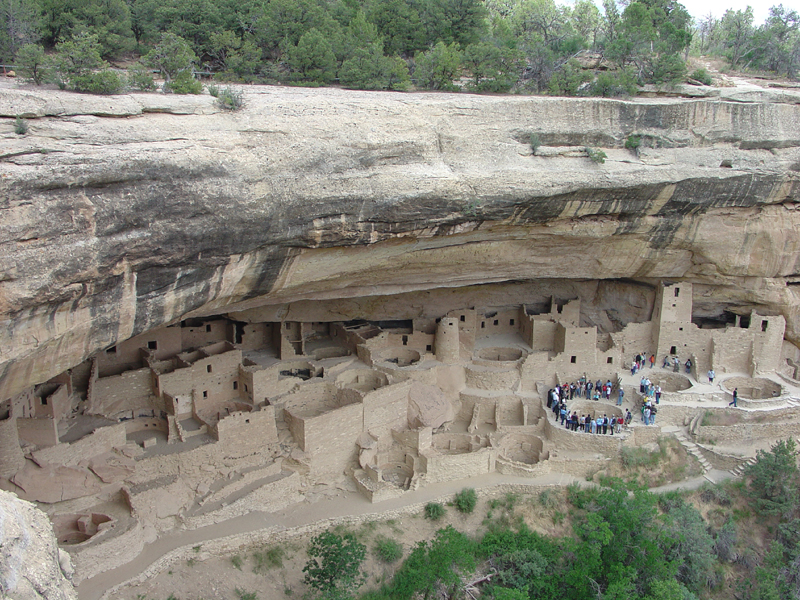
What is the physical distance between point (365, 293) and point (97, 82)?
27.7ft

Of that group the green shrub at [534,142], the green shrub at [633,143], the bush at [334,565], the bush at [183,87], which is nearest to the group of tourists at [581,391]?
the green shrub at [633,143]

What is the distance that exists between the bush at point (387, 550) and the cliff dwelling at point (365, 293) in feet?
4.86

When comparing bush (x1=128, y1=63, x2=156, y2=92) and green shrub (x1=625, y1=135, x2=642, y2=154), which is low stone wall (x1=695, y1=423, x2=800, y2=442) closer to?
green shrub (x1=625, y1=135, x2=642, y2=154)

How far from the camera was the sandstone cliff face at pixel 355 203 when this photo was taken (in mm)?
10180

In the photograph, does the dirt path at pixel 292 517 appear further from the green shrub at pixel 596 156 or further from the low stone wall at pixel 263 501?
the green shrub at pixel 596 156

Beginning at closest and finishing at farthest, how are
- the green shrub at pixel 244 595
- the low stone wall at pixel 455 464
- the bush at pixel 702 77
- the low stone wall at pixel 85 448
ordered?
the green shrub at pixel 244 595, the low stone wall at pixel 85 448, the low stone wall at pixel 455 464, the bush at pixel 702 77

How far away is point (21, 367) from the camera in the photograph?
1078cm

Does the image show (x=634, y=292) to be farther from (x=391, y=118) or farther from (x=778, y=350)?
(x=391, y=118)

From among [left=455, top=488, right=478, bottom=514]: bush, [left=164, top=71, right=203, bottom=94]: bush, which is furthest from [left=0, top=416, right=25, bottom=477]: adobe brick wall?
[left=455, top=488, right=478, bottom=514]: bush

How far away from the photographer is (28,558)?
470 cm

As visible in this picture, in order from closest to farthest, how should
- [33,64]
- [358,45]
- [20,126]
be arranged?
[20,126] < [33,64] < [358,45]

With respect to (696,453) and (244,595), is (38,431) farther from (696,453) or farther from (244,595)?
(696,453)

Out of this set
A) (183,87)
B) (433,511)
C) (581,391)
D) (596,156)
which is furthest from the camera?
(581,391)

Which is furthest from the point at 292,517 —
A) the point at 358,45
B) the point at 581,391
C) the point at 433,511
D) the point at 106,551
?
the point at 358,45
